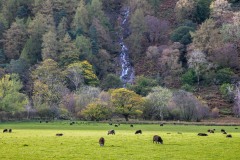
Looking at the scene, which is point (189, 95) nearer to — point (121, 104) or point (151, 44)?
point (121, 104)

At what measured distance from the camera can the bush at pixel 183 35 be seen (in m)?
156

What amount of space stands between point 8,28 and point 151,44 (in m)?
53.9

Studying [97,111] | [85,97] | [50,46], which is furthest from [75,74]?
[97,111]

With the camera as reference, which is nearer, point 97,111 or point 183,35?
point 97,111

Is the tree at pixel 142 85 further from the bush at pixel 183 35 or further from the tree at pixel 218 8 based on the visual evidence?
the tree at pixel 218 8

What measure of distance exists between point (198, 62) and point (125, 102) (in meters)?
38.1

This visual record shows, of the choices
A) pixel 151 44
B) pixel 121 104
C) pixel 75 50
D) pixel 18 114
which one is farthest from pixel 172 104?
pixel 151 44

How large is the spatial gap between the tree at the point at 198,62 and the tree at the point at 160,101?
2697 centimetres

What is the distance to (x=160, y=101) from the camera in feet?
362

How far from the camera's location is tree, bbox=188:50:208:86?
136 m

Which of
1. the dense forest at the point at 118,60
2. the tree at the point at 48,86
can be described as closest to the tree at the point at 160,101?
the dense forest at the point at 118,60

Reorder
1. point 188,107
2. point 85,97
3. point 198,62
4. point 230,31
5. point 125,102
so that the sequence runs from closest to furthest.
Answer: point 125,102 < point 188,107 < point 85,97 < point 198,62 < point 230,31

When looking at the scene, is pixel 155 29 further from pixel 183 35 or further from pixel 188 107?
pixel 188 107

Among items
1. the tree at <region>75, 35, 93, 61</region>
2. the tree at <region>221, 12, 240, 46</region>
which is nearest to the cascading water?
the tree at <region>75, 35, 93, 61</region>
